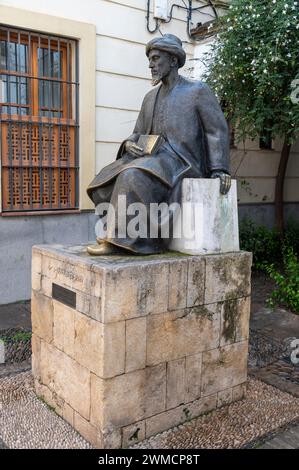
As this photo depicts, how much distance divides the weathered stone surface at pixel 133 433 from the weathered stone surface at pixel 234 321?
33.3 inches

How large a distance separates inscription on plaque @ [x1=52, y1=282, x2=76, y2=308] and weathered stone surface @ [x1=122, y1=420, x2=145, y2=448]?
0.86 metres

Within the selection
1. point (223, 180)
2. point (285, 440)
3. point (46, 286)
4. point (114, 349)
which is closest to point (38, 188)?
point (46, 286)

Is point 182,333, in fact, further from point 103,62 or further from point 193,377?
point 103,62

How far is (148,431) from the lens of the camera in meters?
3.00

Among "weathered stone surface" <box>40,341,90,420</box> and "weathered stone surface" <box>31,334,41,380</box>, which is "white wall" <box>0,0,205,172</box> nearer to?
"weathered stone surface" <box>31,334,41,380</box>

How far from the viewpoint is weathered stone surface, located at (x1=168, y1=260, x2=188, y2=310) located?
298cm

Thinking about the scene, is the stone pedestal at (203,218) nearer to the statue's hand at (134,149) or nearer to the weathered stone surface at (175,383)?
the statue's hand at (134,149)

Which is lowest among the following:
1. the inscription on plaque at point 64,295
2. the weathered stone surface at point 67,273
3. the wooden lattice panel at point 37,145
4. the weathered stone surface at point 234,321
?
the weathered stone surface at point 234,321

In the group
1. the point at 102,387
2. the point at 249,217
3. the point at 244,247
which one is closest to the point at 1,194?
the point at 102,387

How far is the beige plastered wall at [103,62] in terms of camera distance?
5859 mm

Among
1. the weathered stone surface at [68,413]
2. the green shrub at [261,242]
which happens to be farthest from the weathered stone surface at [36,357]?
the green shrub at [261,242]

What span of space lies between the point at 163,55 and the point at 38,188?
3.27m

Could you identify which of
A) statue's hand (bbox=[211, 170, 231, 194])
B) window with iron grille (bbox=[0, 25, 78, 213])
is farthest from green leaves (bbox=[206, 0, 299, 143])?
statue's hand (bbox=[211, 170, 231, 194])
